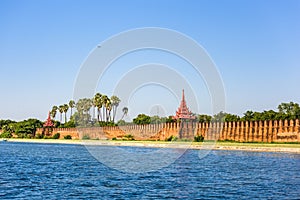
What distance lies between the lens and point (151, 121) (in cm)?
13488

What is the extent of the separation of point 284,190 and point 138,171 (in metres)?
12.2

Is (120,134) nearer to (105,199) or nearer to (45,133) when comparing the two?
(45,133)

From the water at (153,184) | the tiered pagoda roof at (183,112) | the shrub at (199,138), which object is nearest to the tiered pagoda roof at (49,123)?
the tiered pagoda roof at (183,112)

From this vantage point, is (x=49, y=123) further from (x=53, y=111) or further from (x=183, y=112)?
(x=183, y=112)

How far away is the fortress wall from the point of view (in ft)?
243

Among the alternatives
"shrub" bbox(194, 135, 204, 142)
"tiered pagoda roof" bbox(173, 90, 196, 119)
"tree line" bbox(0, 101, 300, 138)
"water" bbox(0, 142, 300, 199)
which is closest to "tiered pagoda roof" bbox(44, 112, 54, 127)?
"tree line" bbox(0, 101, 300, 138)

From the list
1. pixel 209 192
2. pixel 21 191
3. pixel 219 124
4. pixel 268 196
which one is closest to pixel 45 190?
pixel 21 191

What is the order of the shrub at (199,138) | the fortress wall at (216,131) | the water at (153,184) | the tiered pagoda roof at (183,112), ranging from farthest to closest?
1. the tiered pagoda roof at (183,112)
2. the shrub at (199,138)
3. the fortress wall at (216,131)
4. the water at (153,184)

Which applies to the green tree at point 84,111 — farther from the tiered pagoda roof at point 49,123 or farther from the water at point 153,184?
the water at point 153,184

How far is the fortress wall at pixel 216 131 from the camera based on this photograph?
243 ft

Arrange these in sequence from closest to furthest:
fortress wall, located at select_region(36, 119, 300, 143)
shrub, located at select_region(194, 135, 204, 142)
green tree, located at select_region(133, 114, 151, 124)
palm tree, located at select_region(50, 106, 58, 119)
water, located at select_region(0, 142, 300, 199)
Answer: water, located at select_region(0, 142, 300, 199) → fortress wall, located at select_region(36, 119, 300, 143) → shrub, located at select_region(194, 135, 204, 142) → green tree, located at select_region(133, 114, 151, 124) → palm tree, located at select_region(50, 106, 58, 119)

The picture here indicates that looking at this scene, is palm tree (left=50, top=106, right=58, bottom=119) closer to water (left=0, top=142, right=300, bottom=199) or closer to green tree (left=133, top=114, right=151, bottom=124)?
green tree (left=133, top=114, right=151, bottom=124)

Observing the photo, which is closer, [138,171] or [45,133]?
[138,171]

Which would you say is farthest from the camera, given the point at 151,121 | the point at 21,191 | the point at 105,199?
the point at 151,121
